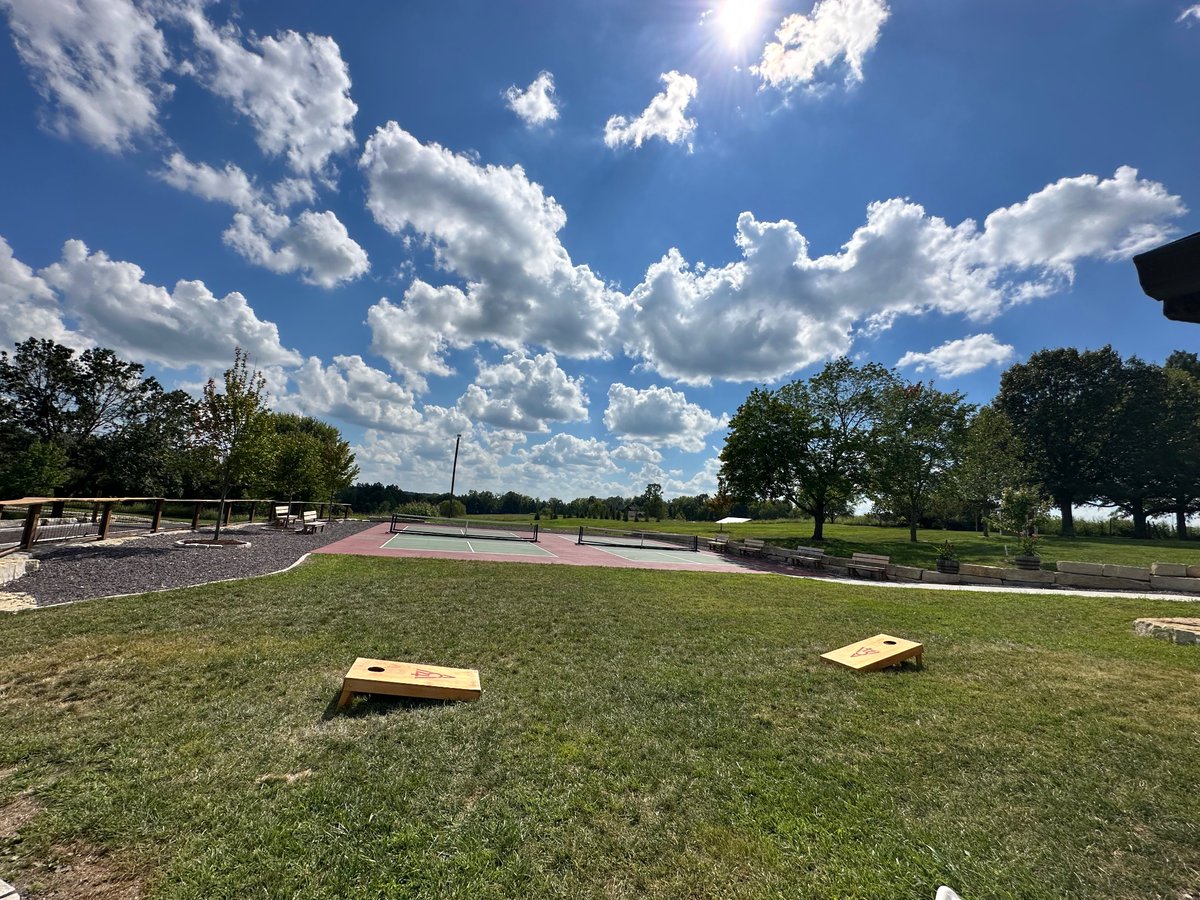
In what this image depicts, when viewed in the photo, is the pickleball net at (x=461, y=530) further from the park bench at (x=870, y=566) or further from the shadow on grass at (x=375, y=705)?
the shadow on grass at (x=375, y=705)

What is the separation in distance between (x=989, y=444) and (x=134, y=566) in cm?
4379

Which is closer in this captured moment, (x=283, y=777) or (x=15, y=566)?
(x=283, y=777)

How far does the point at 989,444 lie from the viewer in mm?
33938

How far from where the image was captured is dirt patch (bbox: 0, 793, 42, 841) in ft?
8.80

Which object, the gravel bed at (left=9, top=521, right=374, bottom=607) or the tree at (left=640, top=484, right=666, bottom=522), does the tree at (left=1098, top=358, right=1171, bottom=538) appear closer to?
the tree at (left=640, top=484, right=666, bottom=522)

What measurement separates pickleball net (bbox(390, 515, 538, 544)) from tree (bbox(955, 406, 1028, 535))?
2652 centimetres

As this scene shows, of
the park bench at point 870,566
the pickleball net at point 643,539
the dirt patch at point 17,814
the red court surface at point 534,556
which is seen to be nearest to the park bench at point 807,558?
the red court surface at point 534,556

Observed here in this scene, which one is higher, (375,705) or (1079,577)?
(1079,577)

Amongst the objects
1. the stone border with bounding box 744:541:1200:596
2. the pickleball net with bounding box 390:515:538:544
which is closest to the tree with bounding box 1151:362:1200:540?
the stone border with bounding box 744:541:1200:596

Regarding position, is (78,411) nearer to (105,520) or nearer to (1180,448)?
(105,520)

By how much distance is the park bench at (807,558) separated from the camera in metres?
19.5

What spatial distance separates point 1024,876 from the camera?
262 centimetres

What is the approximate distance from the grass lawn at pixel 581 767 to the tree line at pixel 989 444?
2170 cm

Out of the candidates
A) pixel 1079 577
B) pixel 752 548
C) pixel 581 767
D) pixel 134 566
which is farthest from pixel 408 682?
pixel 752 548
